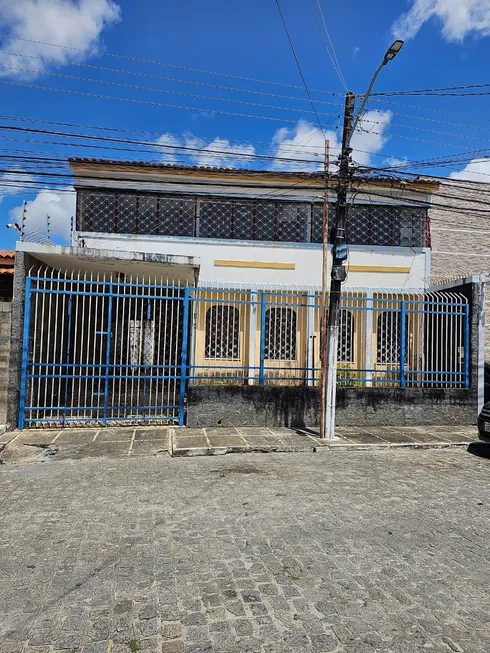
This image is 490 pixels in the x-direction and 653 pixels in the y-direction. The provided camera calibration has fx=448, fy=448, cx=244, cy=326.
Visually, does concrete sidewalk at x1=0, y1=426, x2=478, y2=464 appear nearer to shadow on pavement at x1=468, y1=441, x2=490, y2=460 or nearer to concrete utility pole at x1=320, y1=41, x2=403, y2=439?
shadow on pavement at x1=468, y1=441, x2=490, y2=460

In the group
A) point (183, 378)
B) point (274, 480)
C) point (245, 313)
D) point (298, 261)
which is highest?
point (298, 261)

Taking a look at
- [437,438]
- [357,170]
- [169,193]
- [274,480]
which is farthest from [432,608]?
[169,193]

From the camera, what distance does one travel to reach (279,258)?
13008mm

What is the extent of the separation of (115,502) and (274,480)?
1923 mm

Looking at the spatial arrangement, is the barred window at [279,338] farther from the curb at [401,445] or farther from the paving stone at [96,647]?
the paving stone at [96,647]

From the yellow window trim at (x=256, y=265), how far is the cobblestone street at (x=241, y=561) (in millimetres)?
7856

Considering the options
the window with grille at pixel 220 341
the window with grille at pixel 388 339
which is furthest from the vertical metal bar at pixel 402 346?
the window with grille at pixel 220 341

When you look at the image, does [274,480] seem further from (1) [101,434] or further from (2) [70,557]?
(1) [101,434]

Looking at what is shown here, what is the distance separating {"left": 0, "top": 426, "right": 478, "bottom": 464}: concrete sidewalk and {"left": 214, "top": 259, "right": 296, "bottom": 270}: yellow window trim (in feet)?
19.1

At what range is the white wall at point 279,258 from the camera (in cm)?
1248

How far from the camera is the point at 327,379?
25.5ft

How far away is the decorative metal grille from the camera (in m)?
12.5

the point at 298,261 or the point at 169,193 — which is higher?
the point at 169,193

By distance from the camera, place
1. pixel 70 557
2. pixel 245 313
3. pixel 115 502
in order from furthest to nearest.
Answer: pixel 245 313, pixel 115 502, pixel 70 557
